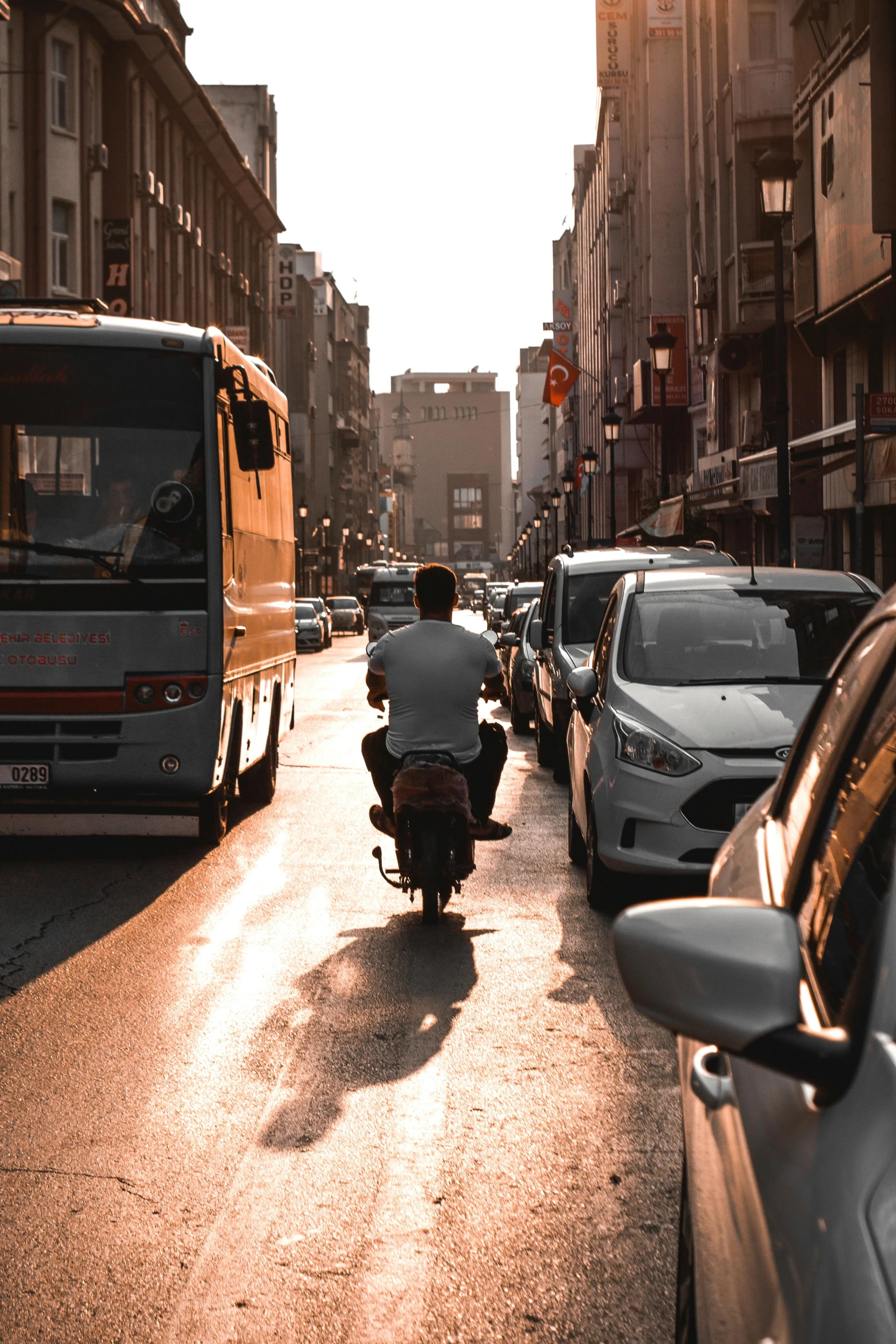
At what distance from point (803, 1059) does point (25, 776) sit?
8.78 metres

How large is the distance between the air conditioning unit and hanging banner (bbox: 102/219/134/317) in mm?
16123

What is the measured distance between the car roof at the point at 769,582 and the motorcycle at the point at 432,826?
199 cm

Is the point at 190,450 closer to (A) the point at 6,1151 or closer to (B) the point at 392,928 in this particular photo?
(B) the point at 392,928

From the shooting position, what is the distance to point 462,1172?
4.59 meters

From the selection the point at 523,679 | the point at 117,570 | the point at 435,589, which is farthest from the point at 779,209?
the point at 435,589

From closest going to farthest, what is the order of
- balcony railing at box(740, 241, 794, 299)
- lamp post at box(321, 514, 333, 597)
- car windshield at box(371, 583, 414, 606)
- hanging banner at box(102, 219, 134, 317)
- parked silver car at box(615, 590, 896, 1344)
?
parked silver car at box(615, 590, 896, 1344) < balcony railing at box(740, 241, 794, 299) < hanging banner at box(102, 219, 134, 317) < car windshield at box(371, 583, 414, 606) < lamp post at box(321, 514, 333, 597)

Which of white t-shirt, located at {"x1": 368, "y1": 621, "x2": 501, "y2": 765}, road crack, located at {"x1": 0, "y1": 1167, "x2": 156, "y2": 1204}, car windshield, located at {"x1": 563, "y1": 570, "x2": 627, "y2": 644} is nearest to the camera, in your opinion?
road crack, located at {"x1": 0, "y1": 1167, "x2": 156, "y2": 1204}

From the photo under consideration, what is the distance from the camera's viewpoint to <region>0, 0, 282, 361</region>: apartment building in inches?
1531

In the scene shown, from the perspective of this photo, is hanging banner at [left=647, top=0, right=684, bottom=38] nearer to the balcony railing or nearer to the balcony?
the balcony

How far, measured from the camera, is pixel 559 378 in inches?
3565

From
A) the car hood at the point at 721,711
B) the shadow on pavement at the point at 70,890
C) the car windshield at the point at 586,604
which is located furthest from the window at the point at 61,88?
the car hood at the point at 721,711

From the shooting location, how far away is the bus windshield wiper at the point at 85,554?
10.2 meters

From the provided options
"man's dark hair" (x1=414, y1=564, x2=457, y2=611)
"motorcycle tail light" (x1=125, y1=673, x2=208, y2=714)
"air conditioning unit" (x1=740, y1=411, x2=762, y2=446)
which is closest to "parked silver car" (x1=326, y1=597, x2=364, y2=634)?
"air conditioning unit" (x1=740, y1=411, x2=762, y2=446)

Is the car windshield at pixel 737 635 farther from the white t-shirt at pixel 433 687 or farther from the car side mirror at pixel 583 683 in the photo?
the white t-shirt at pixel 433 687
